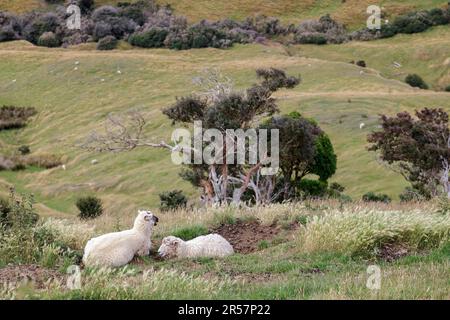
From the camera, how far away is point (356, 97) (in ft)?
183

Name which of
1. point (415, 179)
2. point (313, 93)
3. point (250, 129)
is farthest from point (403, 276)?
point (313, 93)

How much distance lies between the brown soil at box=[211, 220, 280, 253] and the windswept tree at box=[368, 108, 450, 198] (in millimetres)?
15618

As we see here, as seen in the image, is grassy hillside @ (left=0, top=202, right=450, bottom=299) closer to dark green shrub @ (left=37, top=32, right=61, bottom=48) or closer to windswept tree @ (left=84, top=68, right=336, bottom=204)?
windswept tree @ (left=84, top=68, right=336, bottom=204)

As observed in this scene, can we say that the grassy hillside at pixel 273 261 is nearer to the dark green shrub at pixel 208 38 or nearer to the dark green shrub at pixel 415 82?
the dark green shrub at pixel 415 82

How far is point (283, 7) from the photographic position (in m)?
123

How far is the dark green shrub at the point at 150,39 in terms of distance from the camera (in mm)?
95750

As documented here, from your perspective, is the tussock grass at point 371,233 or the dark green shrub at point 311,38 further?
the dark green shrub at point 311,38

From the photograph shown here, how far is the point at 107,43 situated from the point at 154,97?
31127 millimetres

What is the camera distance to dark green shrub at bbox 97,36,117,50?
93.2 m

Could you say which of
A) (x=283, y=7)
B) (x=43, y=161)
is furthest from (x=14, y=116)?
(x=283, y=7)

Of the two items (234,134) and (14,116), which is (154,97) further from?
(234,134)

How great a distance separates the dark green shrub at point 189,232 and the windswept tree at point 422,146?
53.7 feet

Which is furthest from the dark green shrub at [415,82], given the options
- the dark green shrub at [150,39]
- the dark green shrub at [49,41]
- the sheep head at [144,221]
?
the sheep head at [144,221]
